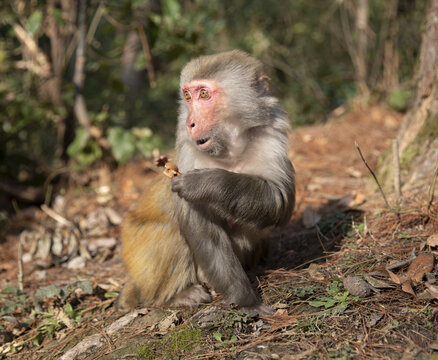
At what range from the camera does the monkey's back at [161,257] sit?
10.7 feet

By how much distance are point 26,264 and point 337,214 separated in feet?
10.8

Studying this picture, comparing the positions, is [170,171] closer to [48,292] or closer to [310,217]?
[48,292]

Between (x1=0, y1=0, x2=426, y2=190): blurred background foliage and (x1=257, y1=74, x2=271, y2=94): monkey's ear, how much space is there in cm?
252

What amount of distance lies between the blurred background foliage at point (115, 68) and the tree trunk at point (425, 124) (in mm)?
2546

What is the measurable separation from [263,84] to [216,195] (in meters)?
1.06

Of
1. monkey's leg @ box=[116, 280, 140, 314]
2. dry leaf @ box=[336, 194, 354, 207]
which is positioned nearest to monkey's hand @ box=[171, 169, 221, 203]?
monkey's leg @ box=[116, 280, 140, 314]

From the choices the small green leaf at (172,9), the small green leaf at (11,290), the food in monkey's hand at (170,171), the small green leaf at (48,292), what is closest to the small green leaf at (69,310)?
the small green leaf at (48,292)

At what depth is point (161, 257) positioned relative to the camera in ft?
10.8

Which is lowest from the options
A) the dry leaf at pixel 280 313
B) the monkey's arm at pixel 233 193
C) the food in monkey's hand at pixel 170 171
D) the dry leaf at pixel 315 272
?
the dry leaf at pixel 280 313

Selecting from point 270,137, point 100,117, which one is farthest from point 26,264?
point 270,137

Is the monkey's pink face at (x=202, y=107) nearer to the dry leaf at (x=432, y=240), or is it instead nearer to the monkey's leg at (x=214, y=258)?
the monkey's leg at (x=214, y=258)

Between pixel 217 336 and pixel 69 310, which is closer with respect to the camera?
pixel 217 336

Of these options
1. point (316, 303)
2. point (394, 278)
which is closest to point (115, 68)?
point (316, 303)

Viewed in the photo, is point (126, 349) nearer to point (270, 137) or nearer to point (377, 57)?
point (270, 137)
